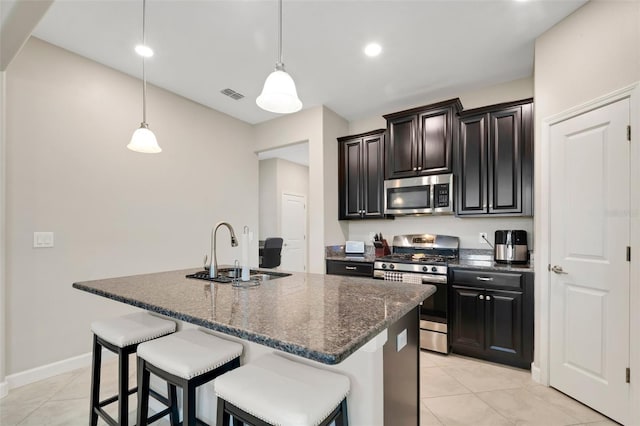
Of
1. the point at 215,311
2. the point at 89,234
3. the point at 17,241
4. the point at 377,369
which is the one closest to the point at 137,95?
the point at 89,234

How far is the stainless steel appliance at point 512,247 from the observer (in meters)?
2.91

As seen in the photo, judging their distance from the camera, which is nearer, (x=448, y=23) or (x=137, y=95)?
(x=448, y=23)

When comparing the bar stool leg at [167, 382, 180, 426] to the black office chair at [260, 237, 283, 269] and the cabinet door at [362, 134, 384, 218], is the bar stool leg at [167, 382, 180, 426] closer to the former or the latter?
the cabinet door at [362, 134, 384, 218]

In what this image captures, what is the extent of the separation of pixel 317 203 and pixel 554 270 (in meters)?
2.49

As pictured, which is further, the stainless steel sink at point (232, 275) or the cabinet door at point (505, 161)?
the cabinet door at point (505, 161)

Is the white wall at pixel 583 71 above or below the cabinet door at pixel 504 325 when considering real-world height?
above

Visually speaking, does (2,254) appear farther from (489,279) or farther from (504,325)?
(504,325)

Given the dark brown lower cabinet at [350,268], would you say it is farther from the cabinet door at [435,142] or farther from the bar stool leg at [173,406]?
the bar stool leg at [173,406]

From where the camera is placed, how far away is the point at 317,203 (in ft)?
12.6

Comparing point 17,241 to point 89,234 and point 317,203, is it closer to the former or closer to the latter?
point 89,234

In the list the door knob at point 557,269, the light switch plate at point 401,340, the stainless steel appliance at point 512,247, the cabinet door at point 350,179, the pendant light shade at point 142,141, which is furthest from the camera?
the cabinet door at point 350,179

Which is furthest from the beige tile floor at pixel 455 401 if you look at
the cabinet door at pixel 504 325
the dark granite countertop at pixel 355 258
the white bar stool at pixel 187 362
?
the dark granite countertop at pixel 355 258

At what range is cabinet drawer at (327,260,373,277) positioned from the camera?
11.4ft

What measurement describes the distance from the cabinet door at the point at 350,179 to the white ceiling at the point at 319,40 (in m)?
0.80
